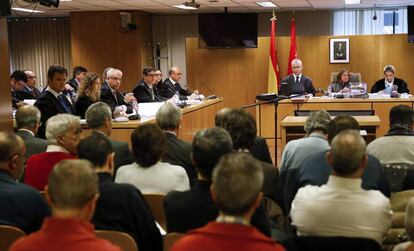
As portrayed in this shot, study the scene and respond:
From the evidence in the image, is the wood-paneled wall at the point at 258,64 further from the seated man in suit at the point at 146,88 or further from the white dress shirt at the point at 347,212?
the white dress shirt at the point at 347,212

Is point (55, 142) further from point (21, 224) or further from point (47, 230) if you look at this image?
point (47, 230)

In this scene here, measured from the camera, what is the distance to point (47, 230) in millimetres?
1858

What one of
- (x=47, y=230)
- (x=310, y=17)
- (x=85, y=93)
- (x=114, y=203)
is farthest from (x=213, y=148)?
(x=310, y=17)

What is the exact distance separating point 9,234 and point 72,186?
68 cm

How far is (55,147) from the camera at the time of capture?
3.68m

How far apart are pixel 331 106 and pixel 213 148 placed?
6127 mm

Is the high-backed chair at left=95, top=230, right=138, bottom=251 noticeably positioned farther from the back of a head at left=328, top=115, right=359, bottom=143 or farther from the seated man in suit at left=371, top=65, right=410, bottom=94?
the seated man in suit at left=371, top=65, right=410, bottom=94

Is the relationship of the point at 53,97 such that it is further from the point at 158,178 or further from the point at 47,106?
the point at 158,178

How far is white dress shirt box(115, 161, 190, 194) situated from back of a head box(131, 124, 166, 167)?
0.04m

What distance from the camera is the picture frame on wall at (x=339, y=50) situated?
11.6 metres

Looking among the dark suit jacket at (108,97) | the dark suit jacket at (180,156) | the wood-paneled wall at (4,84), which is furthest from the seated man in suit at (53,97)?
the dark suit jacket at (180,156)

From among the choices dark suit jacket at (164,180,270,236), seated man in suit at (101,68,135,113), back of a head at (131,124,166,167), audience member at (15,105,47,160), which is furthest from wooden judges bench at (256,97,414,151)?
dark suit jacket at (164,180,270,236)

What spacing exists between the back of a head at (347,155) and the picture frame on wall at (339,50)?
30.9ft

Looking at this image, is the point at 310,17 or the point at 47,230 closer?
the point at 47,230
